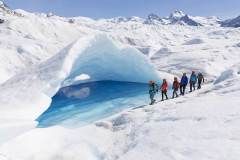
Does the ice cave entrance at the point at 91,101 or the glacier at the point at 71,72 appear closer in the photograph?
the glacier at the point at 71,72

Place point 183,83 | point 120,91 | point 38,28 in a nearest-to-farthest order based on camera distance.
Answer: point 183,83, point 120,91, point 38,28

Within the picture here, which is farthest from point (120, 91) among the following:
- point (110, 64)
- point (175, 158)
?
point (175, 158)

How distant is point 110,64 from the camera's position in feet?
82.6

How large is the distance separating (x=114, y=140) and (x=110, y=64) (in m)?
13.0

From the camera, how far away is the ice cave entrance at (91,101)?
17.5 m

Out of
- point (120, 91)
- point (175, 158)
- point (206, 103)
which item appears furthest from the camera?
point (120, 91)

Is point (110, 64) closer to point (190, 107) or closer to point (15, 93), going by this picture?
point (15, 93)

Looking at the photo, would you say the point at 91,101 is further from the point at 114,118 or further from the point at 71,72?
the point at 114,118

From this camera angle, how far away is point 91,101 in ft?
70.4

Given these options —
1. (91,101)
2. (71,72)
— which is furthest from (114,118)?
(71,72)

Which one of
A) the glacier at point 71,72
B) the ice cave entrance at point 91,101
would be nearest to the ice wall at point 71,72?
the glacier at point 71,72

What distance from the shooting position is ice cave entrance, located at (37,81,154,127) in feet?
57.5

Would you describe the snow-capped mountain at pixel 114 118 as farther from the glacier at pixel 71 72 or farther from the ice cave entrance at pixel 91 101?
the ice cave entrance at pixel 91 101

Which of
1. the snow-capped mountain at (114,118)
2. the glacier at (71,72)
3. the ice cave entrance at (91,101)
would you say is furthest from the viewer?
the ice cave entrance at (91,101)
